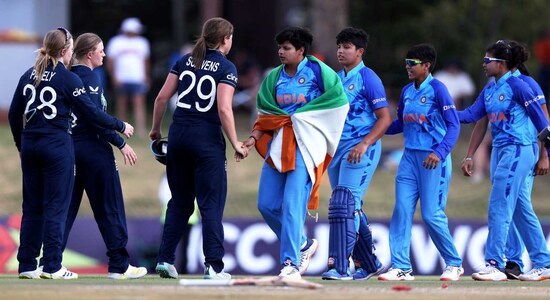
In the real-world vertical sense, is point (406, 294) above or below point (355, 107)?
below

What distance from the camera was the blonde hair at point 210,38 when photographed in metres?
11.3

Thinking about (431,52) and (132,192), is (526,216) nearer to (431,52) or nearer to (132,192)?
(431,52)

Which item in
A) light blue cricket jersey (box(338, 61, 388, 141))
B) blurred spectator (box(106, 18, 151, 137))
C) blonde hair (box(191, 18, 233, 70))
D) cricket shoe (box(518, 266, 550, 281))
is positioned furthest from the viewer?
blurred spectator (box(106, 18, 151, 137))

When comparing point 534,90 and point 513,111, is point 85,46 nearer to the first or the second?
point 513,111

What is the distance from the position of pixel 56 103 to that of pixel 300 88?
6.88 feet

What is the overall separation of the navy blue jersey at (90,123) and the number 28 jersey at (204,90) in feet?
2.03

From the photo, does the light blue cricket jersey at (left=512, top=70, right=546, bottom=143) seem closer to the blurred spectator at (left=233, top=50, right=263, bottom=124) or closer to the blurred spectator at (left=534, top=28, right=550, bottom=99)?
the blurred spectator at (left=534, top=28, right=550, bottom=99)

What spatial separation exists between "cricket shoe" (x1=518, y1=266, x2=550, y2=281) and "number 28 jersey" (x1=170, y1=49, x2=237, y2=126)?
10.6ft

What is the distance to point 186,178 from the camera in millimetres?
11508

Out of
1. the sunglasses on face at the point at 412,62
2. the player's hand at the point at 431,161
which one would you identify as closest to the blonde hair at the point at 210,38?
the sunglasses on face at the point at 412,62

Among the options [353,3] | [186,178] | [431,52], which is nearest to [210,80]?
[186,178]

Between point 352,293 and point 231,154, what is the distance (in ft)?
43.9

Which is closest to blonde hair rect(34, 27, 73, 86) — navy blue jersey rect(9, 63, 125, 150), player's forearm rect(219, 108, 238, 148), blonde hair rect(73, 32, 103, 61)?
navy blue jersey rect(9, 63, 125, 150)

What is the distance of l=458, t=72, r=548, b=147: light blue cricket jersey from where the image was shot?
1187 centimetres
